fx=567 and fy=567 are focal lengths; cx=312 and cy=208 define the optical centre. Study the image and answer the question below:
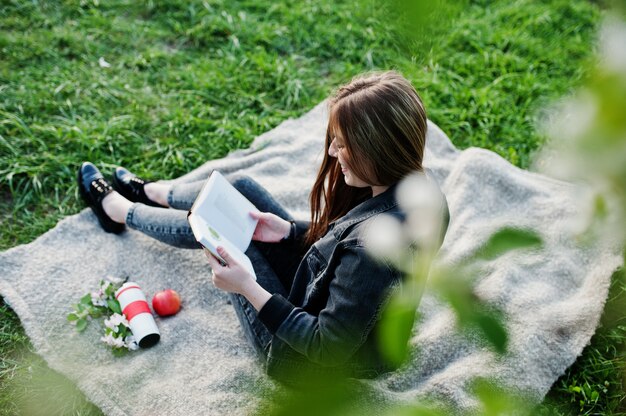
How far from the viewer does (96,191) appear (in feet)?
7.88

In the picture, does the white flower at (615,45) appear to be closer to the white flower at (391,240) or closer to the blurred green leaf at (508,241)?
the blurred green leaf at (508,241)

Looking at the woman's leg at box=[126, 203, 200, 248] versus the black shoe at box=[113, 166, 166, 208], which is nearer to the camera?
the woman's leg at box=[126, 203, 200, 248]

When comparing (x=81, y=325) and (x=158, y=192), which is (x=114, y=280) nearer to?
(x=81, y=325)

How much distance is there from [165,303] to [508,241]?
1.85m

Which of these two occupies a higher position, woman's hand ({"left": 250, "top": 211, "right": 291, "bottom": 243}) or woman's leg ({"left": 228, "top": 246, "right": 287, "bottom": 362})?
woman's hand ({"left": 250, "top": 211, "right": 291, "bottom": 243})

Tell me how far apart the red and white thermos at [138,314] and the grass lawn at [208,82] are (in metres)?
0.33

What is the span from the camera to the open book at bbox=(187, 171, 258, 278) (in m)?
1.71

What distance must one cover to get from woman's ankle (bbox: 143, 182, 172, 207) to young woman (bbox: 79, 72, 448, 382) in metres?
0.55

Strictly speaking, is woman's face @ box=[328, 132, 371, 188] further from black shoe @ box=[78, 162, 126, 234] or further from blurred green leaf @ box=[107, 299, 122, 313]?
black shoe @ box=[78, 162, 126, 234]

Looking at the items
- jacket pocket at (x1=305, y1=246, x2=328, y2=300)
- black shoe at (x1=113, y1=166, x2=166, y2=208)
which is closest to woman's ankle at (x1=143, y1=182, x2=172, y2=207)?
black shoe at (x1=113, y1=166, x2=166, y2=208)

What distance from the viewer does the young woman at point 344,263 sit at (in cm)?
145

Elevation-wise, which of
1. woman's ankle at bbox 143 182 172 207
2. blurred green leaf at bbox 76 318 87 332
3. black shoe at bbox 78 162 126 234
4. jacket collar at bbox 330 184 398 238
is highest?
jacket collar at bbox 330 184 398 238

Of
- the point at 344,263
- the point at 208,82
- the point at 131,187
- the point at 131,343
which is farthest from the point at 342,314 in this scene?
the point at 208,82

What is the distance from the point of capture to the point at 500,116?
3.20 metres
